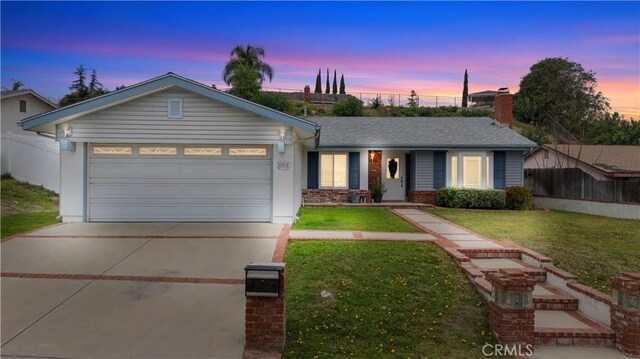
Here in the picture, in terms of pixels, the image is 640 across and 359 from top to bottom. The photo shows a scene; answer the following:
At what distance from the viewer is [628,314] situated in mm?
4820

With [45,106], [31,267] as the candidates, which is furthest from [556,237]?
[45,106]

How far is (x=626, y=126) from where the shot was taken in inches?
1352

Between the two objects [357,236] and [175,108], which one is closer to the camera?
[357,236]

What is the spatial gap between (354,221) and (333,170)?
5.84m

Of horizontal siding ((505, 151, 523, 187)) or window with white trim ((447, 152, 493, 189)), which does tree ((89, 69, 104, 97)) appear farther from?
horizontal siding ((505, 151, 523, 187))

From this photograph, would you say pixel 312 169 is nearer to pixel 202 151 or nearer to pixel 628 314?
pixel 202 151

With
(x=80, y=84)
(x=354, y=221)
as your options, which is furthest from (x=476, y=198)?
(x=80, y=84)

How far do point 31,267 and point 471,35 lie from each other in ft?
60.8

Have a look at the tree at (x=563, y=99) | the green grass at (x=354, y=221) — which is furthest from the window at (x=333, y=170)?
the tree at (x=563, y=99)

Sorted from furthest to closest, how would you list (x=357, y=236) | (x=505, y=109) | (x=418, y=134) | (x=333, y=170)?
(x=505, y=109), (x=418, y=134), (x=333, y=170), (x=357, y=236)

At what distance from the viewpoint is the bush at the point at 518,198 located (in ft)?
53.0

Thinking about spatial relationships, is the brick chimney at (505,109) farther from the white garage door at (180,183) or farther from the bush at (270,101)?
the bush at (270,101)

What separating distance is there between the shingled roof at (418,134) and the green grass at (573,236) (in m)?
3.26

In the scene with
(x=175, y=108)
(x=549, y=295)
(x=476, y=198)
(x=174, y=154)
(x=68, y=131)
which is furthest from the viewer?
(x=476, y=198)
